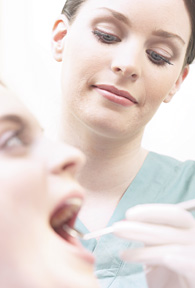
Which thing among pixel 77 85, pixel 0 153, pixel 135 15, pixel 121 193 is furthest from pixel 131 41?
pixel 0 153

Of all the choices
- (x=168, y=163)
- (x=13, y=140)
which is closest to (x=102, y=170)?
(x=168, y=163)

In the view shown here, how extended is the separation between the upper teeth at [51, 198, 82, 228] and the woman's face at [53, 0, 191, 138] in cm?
39

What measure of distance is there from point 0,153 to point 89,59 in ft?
1.64

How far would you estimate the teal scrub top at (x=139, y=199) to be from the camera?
1030 millimetres

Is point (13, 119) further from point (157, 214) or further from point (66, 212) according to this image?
point (157, 214)

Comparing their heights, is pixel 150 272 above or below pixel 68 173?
below

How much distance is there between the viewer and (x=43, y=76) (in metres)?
1.85

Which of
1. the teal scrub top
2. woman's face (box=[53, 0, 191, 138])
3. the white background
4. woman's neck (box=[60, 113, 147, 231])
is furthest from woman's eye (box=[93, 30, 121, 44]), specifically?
the white background

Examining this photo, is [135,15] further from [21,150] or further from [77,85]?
[21,150]

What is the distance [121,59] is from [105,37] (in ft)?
0.30

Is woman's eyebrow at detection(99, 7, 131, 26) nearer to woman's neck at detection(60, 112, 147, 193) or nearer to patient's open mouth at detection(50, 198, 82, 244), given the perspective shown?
woman's neck at detection(60, 112, 147, 193)

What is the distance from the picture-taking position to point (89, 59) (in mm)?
1041

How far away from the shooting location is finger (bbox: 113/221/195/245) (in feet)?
2.23

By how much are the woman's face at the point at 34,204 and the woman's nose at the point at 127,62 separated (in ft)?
1.30
